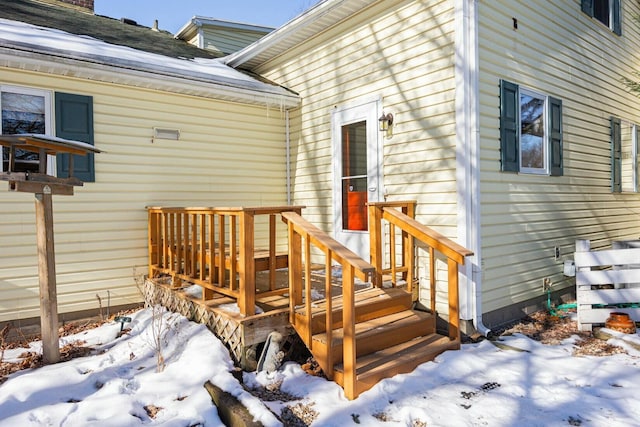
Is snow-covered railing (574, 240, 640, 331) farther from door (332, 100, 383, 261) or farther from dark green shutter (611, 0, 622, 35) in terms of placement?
dark green shutter (611, 0, 622, 35)

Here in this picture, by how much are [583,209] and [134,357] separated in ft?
20.0

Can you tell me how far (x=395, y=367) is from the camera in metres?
3.17

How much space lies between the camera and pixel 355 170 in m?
5.45

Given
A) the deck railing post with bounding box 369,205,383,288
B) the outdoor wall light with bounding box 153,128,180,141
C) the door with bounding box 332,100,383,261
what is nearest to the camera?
the deck railing post with bounding box 369,205,383,288

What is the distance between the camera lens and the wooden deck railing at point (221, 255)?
3389 mm

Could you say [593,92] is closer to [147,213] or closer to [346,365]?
[346,365]

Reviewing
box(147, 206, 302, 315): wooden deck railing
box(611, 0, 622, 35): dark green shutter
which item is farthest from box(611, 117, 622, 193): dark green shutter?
box(147, 206, 302, 315): wooden deck railing

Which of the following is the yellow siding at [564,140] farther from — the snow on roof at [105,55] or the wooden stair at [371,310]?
the snow on roof at [105,55]

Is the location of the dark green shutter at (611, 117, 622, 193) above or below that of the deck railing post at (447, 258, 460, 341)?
above

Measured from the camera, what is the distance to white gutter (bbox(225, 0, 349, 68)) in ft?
17.3

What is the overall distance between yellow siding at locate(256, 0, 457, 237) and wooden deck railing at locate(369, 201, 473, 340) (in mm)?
352

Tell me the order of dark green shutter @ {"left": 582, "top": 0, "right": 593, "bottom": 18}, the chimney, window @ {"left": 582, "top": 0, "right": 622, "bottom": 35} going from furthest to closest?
the chimney
window @ {"left": 582, "top": 0, "right": 622, "bottom": 35}
dark green shutter @ {"left": 582, "top": 0, "right": 593, "bottom": 18}

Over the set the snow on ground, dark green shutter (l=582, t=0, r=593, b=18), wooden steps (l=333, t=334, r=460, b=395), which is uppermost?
dark green shutter (l=582, t=0, r=593, b=18)

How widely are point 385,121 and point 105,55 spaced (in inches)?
133
